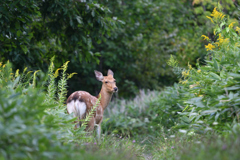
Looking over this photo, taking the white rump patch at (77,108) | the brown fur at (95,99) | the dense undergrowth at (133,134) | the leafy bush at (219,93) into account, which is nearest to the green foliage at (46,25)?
the brown fur at (95,99)

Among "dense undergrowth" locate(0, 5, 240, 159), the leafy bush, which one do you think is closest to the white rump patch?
"dense undergrowth" locate(0, 5, 240, 159)

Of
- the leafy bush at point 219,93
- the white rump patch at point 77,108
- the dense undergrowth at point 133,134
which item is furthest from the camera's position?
the white rump patch at point 77,108

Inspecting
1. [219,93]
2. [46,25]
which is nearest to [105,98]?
[46,25]

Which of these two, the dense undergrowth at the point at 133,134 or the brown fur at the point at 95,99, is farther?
the brown fur at the point at 95,99

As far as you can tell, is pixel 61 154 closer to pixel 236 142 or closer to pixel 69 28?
pixel 236 142

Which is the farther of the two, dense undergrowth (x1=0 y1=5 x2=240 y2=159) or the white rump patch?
the white rump patch

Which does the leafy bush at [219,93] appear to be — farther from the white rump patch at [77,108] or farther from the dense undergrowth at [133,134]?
the white rump patch at [77,108]

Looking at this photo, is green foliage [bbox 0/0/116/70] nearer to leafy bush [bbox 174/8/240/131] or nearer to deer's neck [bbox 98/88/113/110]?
deer's neck [bbox 98/88/113/110]

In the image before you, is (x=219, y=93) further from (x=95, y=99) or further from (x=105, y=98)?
(x=105, y=98)

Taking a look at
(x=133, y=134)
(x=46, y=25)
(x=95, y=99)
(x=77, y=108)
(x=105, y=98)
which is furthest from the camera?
(x=46, y=25)

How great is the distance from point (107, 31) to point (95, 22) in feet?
1.39

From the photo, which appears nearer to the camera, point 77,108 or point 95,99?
point 77,108

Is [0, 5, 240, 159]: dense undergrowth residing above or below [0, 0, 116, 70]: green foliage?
below

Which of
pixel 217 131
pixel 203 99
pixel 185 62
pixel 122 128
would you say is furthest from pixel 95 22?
pixel 185 62
